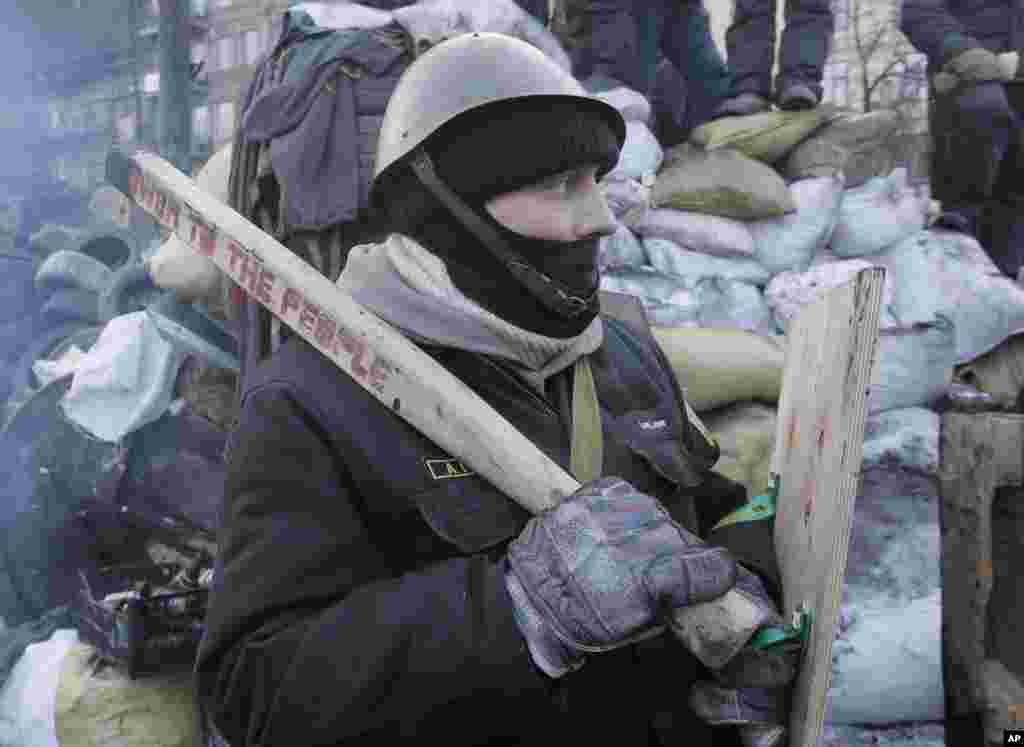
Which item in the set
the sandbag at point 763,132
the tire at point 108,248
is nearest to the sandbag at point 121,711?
the sandbag at point 763,132

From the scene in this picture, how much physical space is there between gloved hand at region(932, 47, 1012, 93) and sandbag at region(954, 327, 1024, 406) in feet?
4.87

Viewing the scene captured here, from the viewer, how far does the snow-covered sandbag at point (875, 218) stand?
3.24 meters

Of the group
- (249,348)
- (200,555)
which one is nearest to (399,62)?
(249,348)

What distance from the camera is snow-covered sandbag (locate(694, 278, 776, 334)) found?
9.84ft

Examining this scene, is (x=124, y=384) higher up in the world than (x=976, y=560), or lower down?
higher up

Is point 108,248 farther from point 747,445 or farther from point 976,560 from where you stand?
point 976,560

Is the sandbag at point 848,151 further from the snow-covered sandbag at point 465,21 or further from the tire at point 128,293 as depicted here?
the tire at point 128,293

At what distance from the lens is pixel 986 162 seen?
407 cm

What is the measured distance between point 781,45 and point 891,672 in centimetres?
241

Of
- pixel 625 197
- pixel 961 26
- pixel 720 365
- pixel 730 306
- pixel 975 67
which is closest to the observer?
pixel 720 365

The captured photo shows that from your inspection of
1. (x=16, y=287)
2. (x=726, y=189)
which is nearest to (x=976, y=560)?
(x=726, y=189)

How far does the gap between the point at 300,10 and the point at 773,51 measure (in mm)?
1932

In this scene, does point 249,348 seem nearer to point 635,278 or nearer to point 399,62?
point 399,62

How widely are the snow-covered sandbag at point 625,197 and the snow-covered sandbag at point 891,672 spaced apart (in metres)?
1.38
